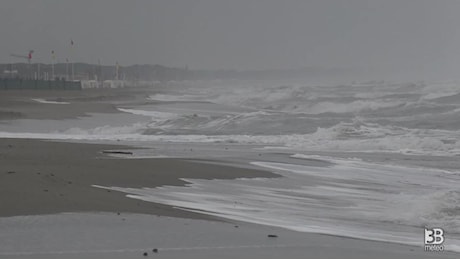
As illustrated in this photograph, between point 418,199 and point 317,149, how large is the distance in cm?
798

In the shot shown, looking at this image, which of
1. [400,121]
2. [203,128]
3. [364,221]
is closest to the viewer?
[364,221]

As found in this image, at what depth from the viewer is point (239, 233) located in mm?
6426

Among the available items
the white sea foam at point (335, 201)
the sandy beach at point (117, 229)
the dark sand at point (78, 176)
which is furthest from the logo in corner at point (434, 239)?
the dark sand at point (78, 176)

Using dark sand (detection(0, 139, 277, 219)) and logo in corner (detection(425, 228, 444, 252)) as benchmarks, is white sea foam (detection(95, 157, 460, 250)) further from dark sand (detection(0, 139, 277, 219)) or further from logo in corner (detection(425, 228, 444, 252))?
dark sand (detection(0, 139, 277, 219))

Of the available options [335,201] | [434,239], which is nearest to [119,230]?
[434,239]

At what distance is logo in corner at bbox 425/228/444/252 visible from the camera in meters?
6.27

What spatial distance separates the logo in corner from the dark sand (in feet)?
8.05

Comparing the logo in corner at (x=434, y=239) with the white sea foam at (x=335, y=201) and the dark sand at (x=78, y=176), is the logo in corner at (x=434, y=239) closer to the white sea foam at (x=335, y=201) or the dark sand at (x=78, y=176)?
the white sea foam at (x=335, y=201)

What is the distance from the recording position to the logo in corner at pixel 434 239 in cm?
627

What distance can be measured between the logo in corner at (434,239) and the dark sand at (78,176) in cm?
245

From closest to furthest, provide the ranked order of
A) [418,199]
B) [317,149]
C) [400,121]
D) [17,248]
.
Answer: [17,248] < [418,199] < [317,149] < [400,121]

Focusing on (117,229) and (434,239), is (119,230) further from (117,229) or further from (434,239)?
(434,239)

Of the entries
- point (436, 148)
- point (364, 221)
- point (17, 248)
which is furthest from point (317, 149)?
point (17, 248)

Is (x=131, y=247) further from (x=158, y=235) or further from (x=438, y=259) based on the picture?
(x=438, y=259)
